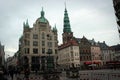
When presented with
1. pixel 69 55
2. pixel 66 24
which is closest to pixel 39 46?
pixel 69 55

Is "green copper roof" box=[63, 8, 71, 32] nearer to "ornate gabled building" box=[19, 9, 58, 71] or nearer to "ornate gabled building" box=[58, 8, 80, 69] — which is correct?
"ornate gabled building" box=[58, 8, 80, 69]

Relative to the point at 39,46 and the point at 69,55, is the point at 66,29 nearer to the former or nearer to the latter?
the point at 69,55

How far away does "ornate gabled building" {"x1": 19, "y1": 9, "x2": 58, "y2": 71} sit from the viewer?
9188 centimetres

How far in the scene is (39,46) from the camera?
9556cm

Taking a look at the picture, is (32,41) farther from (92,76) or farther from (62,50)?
(92,76)

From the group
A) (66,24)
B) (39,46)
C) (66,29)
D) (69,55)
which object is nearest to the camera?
(39,46)

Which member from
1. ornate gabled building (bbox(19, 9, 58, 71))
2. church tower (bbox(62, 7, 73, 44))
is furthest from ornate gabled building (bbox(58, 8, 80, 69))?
ornate gabled building (bbox(19, 9, 58, 71))

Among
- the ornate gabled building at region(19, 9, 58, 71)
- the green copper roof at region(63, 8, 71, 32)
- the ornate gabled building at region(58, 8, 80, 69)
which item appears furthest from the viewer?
the green copper roof at region(63, 8, 71, 32)

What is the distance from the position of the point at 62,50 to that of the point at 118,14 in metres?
73.0

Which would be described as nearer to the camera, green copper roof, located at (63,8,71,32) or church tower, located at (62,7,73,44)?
green copper roof, located at (63,8,71,32)

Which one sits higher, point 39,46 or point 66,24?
point 66,24

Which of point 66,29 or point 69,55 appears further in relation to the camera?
point 66,29

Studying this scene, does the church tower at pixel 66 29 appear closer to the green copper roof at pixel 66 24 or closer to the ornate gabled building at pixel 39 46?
the green copper roof at pixel 66 24

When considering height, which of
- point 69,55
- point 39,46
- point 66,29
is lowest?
point 69,55
